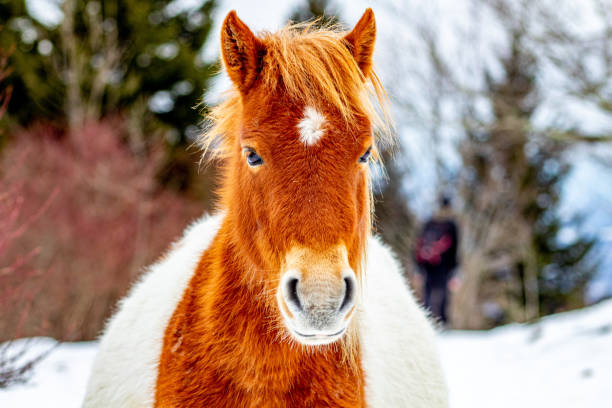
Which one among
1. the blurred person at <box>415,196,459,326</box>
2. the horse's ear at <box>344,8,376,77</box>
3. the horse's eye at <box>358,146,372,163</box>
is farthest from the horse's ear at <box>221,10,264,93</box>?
the blurred person at <box>415,196,459,326</box>

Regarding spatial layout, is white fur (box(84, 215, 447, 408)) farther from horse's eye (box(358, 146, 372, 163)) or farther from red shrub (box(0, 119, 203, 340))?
red shrub (box(0, 119, 203, 340))

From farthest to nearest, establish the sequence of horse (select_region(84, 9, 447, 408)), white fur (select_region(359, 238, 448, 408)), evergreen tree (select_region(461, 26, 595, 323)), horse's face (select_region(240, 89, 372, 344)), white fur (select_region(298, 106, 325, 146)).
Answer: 1. evergreen tree (select_region(461, 26, 595, 323))
2. white fur (select_region(359, 238, 448, 408))
3. white fur (select_region(298, 106, 325, 146))
4. horse (select_region(84, 9, 447, 408))
5. horse's face (select_region(240, 89, 372, 344))

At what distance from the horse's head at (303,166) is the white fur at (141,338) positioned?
25.3 inches

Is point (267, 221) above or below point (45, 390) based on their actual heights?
above

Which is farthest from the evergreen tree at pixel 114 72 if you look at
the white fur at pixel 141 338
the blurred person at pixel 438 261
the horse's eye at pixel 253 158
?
the horse's eye at pixel 253 158

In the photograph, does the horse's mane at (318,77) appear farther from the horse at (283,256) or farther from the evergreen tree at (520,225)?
the evergreen tree at (520,225)

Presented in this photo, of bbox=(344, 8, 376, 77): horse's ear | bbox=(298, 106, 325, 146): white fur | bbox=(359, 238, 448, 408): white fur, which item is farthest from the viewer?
bbox=(359, 238, 448, 408): white fur

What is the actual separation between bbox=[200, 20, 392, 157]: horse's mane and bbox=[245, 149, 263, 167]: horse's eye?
12.5 inches

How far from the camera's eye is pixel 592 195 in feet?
43.5

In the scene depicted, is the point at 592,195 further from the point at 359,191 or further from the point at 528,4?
the point at 359,191

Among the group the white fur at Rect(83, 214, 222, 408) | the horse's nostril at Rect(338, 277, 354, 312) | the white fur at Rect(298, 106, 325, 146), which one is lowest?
the white fur at Rect(83, 214, 222, 408)

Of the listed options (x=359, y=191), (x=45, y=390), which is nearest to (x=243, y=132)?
(x=359, y=191)

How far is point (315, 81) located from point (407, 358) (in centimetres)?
189

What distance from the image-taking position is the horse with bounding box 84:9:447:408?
6.77 ft
